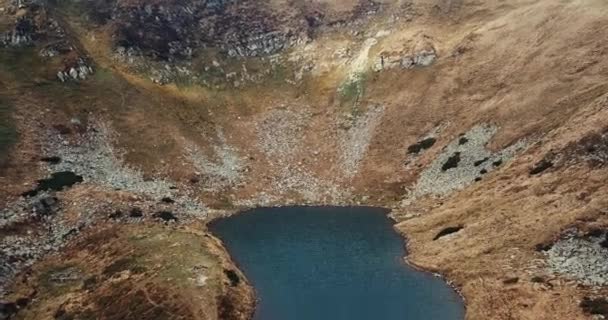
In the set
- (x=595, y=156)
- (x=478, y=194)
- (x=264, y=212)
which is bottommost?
(x=264, y=212)

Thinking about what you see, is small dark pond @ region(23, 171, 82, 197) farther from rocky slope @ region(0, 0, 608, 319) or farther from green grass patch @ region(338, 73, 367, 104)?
green grass patch @ region(338, 73, 367, 104)

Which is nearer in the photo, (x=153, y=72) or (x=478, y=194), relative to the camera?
(x=478, y=194)

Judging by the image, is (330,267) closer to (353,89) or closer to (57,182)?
(57,182)

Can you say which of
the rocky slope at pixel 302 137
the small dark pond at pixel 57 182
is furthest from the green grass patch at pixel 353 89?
the small dark pond at pixel 57 182

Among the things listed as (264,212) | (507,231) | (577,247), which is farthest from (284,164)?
(577,247)

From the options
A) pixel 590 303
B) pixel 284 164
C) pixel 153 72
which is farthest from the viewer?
pixel 153 72

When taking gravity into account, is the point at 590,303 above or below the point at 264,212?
above

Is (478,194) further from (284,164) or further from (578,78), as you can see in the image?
(284,164)
